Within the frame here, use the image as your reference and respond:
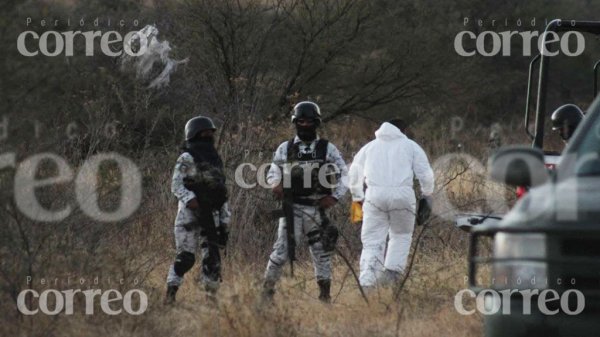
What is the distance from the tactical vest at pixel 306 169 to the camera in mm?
10680

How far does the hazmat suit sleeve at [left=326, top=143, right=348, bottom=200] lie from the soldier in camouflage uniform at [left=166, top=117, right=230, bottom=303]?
93 cm

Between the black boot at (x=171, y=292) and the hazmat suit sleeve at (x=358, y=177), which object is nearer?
the black boot at (x=171, y=292)

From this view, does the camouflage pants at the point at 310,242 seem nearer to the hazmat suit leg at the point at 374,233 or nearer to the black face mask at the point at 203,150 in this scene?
the hazmat suit leg at the point at 374,233

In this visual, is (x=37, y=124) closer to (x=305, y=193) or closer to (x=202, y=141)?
(x=202, y=141)

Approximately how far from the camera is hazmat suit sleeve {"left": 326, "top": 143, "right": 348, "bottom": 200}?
1077 centimetres

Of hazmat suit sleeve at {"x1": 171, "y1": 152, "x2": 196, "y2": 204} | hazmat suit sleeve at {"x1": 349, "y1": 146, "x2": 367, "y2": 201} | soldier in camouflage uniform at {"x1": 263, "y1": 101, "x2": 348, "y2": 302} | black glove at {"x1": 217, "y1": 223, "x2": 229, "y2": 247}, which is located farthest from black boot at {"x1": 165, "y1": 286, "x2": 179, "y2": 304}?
hazmat suit sleeve at {"x1": 349, "y1": 146, "x2": 367, "y2": 201}

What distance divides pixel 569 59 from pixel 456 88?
441 inches

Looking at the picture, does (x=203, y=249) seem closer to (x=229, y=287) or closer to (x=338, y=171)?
(x=229, y=287)

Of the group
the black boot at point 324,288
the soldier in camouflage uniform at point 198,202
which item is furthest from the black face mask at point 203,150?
the black boot at point 324,288

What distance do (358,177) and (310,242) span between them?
1065mm

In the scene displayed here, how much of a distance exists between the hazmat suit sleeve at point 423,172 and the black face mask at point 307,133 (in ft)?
3.80

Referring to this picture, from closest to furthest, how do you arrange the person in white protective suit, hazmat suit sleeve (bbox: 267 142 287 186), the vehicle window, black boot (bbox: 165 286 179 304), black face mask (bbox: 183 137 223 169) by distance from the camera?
the vehicle window → black boot (bbox: 165 286 179 304) → black face mask (bbox: 183 137 223 169) → hazmat suit sleeve (bbox: 267 142 287 186) → the person in white protective suit

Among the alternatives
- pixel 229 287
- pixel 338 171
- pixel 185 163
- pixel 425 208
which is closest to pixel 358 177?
pixel 425 208

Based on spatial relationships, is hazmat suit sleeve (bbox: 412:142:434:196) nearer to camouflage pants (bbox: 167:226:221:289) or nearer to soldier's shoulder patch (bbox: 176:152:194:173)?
camouflage pants (bbox: 167:226:221:289)
